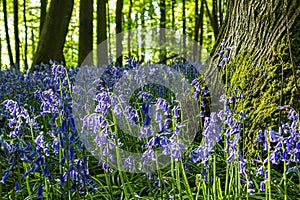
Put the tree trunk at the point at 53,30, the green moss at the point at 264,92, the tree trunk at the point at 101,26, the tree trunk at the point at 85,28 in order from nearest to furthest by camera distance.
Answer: the green moss at the point at 264,92 → the tree trunk at the point at 53,30 → the tree trunk at the point at 85,28 → the tree trunk at the point at 101,26

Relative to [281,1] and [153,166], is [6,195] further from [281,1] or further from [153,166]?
[281,1]

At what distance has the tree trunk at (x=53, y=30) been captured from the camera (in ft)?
31.7

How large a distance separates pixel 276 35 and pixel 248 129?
811mm

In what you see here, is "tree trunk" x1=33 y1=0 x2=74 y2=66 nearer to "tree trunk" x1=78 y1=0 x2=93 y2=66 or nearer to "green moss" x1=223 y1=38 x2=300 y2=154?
"tree trunk" x1=78 y1=0 x2=93 y2=66

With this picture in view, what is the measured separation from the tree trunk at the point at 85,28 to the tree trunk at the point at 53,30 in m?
1.47

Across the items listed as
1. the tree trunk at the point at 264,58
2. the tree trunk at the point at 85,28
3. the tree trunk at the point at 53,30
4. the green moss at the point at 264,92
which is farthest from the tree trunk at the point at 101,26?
the green moss at the point at 264,92

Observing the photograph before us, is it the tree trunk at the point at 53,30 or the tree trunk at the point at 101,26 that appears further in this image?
the tree trunk at the point at 101,26

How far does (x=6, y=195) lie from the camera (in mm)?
2602

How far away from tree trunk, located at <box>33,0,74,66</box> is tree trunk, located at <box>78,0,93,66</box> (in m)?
1.47

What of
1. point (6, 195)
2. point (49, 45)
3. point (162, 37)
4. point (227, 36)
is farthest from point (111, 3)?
point (6, 195)

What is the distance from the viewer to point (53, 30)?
9781 millimetres

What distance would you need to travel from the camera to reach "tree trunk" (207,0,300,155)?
3.36 metres

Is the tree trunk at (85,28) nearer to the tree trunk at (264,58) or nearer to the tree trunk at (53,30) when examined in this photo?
the tree trunk at (53,30)

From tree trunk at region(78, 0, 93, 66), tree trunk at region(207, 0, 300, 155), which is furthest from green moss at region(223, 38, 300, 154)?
tree trunk at region(78, 0, 93, 66)
